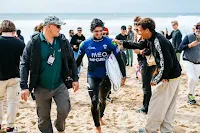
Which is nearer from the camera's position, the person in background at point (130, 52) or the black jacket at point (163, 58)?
the black jacket at point (163, 58)

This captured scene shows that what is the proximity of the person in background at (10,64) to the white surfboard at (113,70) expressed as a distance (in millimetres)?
1429

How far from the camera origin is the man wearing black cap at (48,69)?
12.2 feet

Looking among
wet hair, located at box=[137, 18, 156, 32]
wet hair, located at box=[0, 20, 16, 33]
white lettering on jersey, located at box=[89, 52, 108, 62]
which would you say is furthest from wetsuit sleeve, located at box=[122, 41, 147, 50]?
wet hair, located at box=[0, 20, 16, 33]

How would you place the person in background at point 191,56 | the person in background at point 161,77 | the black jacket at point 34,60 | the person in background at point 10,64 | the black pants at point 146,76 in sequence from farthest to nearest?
the person in background at point 191,56, the black pants at point 146,76, the person in background at point 10,64, the person in background at point 161,77, the black jacket at point 34,60

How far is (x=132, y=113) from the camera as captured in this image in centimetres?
595

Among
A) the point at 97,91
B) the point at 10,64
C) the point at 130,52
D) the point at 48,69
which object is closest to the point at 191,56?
the point at 97,91

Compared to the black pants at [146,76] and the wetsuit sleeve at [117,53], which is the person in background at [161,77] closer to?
the wetsuit sleeve at [117,53]

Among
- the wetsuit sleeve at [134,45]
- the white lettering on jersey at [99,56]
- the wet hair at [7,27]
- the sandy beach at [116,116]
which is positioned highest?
the wet hair at [7,27]

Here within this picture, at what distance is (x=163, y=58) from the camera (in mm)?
3775

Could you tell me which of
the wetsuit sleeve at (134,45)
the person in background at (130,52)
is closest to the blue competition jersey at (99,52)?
the wetsuit sleeve at (134,45)

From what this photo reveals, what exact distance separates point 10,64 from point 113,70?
1656 mm

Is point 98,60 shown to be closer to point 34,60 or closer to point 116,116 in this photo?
point 34,60

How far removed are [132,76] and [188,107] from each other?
386 centimetres

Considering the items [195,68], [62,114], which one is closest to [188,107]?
[195,68]
